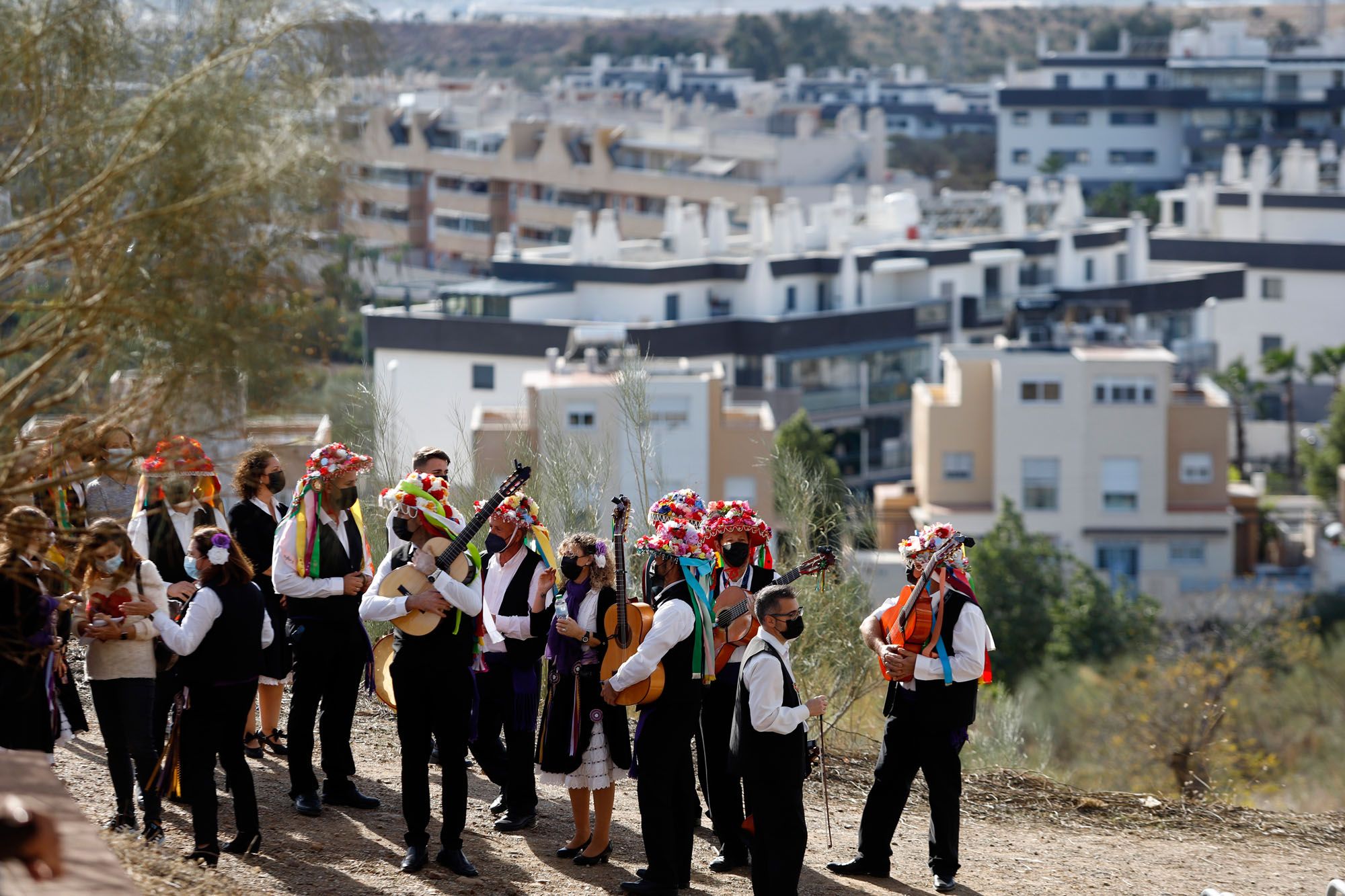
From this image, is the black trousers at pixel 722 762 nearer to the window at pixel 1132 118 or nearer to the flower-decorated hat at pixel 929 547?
the flower-decorated hat at pixel 929 547

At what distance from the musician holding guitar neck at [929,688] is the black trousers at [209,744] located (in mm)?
2810

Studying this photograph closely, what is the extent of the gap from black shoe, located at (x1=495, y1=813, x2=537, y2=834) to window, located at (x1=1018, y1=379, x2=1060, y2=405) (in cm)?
3581

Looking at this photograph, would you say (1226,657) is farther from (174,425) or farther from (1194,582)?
(174,425)

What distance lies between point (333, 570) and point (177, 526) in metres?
0.81

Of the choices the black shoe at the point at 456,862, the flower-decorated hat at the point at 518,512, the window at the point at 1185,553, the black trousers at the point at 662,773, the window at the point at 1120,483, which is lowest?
the window at the point at 1185,553

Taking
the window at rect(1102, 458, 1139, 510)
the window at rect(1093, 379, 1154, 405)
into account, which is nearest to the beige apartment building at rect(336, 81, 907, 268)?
the window at rect(1093, 379, 1154, 405)

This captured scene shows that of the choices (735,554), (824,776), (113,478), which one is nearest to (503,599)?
(735,554)

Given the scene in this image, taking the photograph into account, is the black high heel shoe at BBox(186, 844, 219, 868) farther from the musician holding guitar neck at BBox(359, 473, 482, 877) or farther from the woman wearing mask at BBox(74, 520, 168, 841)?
the musician holding guitar neck at BBox(359, 473, 482, 877)

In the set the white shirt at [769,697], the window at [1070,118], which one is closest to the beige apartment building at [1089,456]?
the white shirt at [769,697]

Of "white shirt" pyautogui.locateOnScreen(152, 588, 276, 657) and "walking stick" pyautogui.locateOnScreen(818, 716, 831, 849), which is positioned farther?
"walking stick" pyautogui.locateOnScreen(818, 716, 831, 849)

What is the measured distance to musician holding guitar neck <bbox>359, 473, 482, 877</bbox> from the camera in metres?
7.96

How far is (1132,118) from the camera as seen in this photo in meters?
102

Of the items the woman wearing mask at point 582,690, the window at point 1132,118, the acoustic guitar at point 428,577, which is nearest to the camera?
the acoustic guitar at point 428,577

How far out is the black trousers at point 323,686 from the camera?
8812 mm
